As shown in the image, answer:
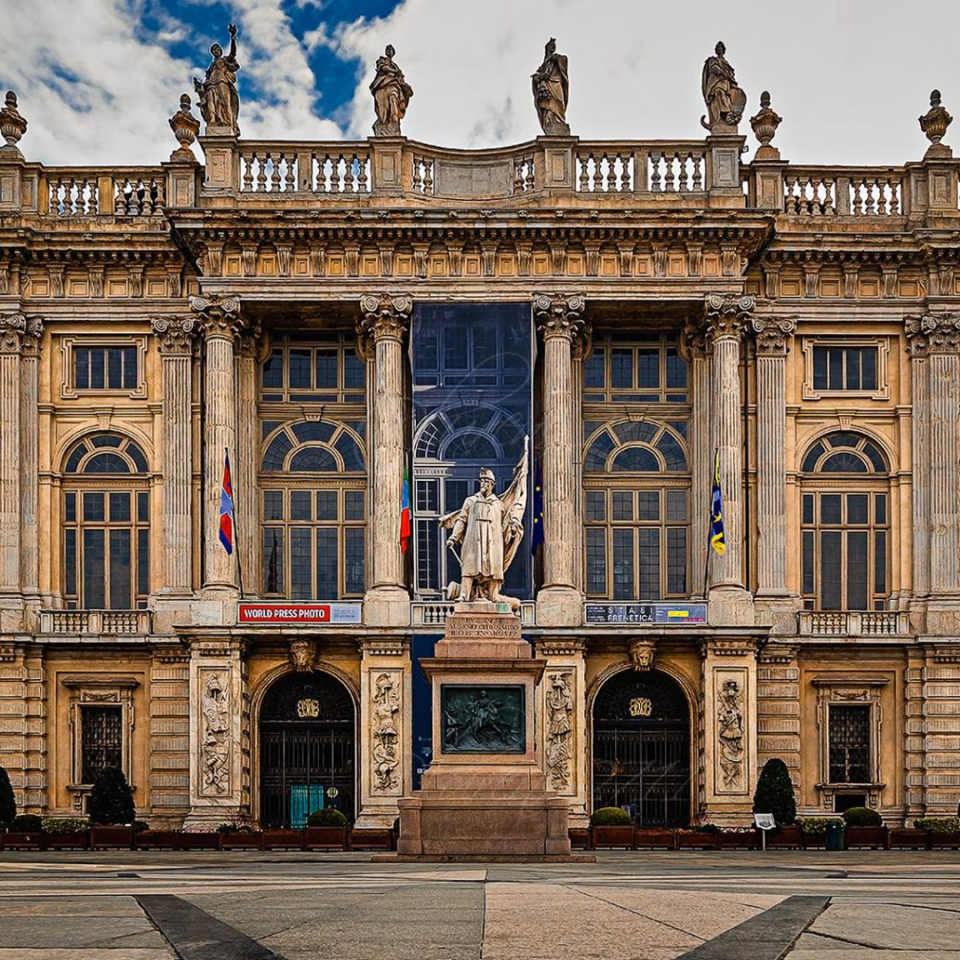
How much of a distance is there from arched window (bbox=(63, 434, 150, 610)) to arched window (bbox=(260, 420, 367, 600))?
3.47 metres

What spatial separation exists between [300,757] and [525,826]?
18421 millimetres

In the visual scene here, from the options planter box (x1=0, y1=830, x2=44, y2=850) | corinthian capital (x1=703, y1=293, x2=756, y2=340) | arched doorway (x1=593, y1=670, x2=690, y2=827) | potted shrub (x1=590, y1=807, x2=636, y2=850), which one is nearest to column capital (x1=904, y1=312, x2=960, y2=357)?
corinthian capital (x1=703, y1=293, x2=756, y2=340)

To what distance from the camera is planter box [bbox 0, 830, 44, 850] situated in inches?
1531

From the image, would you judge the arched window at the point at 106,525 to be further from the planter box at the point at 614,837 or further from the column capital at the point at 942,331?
the column capital at the point at 942,331

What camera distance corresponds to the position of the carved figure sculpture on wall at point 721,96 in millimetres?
48375

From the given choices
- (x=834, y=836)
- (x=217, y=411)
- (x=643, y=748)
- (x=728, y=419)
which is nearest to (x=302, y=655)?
(x=217, y=411)

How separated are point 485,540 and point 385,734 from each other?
13.6m

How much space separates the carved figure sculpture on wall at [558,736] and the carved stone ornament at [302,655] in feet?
21.3

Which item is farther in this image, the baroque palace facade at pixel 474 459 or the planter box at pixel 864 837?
the baroque palace facade at pixel 474 459

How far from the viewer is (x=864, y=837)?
40.6 metres

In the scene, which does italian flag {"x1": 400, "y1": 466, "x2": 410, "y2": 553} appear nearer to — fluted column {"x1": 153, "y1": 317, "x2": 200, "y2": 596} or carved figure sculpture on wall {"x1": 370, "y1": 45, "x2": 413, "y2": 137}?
fluted column {"x1": 153, "y1": 317, "x2": 200, "y2": 596}

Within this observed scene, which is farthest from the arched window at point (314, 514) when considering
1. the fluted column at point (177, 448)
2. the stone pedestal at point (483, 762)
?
the stone pedestal at point (483, 762)

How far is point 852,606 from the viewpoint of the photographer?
49.0 metres

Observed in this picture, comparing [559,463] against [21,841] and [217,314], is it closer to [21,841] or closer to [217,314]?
[217,314]
